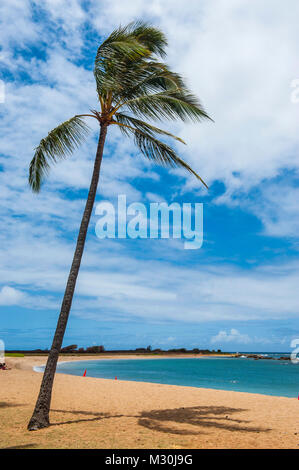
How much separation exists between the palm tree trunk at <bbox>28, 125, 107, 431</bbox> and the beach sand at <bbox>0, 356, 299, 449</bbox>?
38 centimetres

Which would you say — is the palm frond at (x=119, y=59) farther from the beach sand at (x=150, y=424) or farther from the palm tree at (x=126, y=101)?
the beach sand at (x=150, y=424)

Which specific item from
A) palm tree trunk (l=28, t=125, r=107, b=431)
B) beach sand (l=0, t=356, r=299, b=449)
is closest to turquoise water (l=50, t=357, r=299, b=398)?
beach sand (l=0, t=356, r=299, b=449)

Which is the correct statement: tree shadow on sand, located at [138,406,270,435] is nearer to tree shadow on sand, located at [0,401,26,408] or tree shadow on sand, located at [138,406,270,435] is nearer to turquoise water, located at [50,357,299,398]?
tree shadow on sand, located at [0,401,26,408]

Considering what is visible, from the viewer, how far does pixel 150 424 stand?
31.8 ft

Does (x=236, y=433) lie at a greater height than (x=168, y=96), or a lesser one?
lesser

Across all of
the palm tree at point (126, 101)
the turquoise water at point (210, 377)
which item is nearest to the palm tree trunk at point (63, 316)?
the palm tree at point (126, 101)

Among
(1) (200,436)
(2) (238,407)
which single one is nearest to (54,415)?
(1) (200,436)

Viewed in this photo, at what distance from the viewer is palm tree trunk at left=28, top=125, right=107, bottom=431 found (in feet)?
29.3

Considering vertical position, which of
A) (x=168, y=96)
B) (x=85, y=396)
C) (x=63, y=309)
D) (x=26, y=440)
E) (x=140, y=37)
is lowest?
(x=85, y=396)

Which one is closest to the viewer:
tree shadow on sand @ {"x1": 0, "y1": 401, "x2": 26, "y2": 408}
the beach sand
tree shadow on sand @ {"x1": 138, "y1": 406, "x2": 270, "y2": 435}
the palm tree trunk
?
the beach sand

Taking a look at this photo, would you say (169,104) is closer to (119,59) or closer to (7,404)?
(119,59)
